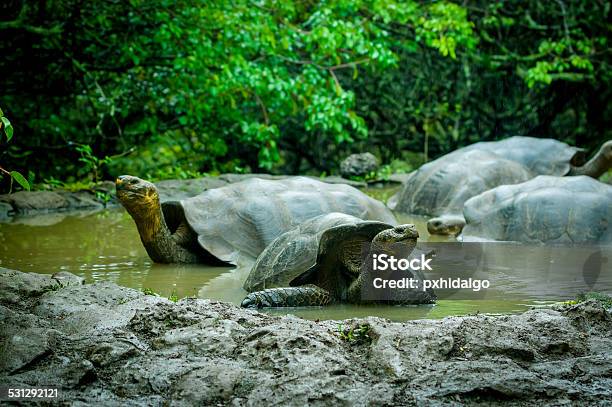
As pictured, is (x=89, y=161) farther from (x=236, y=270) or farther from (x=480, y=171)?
(x=236, y=270)

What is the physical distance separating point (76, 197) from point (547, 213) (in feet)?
18.9

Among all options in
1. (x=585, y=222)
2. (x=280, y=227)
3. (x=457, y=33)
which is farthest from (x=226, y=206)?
(x=457, y=33)

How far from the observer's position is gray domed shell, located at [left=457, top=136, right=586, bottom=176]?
10086 mm

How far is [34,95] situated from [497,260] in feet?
23.9

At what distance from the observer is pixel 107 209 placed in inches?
395

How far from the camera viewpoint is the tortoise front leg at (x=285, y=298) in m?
4.42

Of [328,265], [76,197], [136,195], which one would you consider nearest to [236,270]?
[136,195]

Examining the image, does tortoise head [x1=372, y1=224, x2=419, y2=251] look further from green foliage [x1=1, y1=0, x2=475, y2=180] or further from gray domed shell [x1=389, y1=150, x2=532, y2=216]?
green foliage [x1=1, y1=0, x2=475, y2=180]

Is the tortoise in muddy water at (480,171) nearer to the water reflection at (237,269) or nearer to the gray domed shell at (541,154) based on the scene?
the gray domed shell at (541,154)

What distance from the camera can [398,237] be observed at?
14.5ft

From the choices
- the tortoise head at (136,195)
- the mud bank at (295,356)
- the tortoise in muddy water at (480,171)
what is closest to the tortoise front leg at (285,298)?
the mud bank at (295,356)

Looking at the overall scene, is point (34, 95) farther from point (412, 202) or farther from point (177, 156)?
point (412, 202)

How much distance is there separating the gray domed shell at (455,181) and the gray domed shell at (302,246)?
15.5ft

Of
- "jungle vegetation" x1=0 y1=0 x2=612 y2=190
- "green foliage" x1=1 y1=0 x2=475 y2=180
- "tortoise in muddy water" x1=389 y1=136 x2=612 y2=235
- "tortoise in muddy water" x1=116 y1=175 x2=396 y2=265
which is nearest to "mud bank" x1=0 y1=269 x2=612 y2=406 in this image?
"tortoise in muddy water" x1=116 y1=175 x2=396 y2=265
